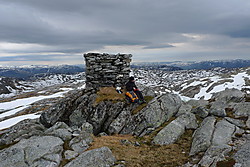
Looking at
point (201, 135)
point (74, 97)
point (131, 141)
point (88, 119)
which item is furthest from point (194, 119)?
point (74, 97)

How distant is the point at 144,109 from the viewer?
73.0 feet

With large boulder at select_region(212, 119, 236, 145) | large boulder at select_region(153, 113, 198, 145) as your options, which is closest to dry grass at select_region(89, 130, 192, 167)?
large boulder at select_region(153, 113, 198, 145)

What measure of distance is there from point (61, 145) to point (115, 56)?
1797 cm

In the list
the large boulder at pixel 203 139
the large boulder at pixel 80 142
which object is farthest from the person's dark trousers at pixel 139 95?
the large boulder at pixel 80 142

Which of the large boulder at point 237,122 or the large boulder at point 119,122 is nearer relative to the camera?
the large boulder at point 237,122

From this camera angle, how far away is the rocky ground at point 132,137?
1215 centimetres

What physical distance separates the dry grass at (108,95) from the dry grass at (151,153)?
814 centimetres

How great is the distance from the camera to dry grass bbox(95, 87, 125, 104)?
2470 cm

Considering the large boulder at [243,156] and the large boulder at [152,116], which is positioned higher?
the large boulder at [243,156]

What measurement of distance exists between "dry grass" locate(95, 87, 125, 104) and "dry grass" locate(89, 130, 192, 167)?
8142 millimetres

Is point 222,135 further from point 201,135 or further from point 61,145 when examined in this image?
point 61,145

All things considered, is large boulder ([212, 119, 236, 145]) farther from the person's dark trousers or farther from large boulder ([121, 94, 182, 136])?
the person's dark trousers

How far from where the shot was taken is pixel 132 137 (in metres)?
19.4

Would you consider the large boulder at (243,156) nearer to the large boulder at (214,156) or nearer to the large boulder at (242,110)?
the large boulder at (214,156)
